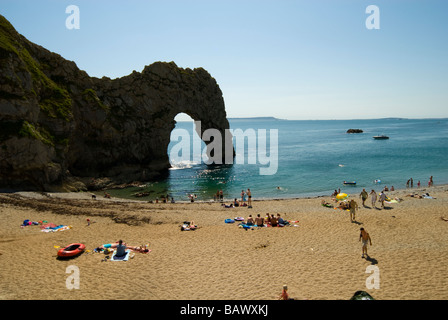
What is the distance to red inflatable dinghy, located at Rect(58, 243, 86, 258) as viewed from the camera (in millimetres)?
14312

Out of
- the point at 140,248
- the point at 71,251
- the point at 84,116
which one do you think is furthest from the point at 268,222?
the point at 84,116

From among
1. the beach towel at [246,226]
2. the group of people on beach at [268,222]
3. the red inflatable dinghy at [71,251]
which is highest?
the red inflatable dinghy at [71,251]

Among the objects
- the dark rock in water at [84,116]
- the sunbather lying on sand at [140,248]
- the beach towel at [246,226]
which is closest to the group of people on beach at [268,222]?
the beach towel at [246,226]

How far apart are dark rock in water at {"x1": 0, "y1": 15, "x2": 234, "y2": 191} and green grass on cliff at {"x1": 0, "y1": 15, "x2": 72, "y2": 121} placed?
0.43 ft

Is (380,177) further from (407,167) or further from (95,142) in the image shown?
(95,142)

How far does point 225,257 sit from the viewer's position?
15039mm

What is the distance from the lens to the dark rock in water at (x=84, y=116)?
102 ft

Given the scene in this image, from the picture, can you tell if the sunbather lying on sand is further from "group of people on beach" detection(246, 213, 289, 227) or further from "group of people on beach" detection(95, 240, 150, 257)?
"group of people on beach" detection(246, 213, 289, 227)

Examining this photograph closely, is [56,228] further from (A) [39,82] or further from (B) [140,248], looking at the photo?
(A) [39,82]

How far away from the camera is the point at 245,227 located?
20469mm

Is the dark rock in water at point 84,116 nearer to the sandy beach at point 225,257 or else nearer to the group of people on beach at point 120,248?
the sandy beach at point 225,257

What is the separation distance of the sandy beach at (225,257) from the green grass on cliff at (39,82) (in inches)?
739

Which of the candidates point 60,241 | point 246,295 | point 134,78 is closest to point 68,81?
point 134,78
